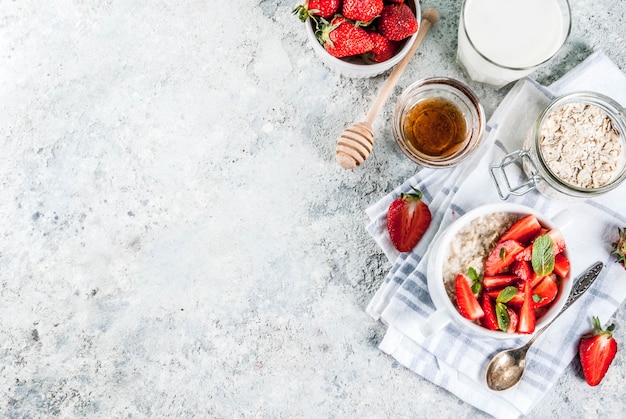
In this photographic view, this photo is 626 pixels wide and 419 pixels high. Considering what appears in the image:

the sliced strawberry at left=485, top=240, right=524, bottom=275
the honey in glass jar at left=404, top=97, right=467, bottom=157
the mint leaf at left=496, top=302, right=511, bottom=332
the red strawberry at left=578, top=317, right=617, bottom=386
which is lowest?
the red strawberry at left=578, top=317, right=617, bottom=386

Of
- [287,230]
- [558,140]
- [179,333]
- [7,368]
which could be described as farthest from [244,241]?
[558,140]

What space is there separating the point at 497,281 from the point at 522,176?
286 mm

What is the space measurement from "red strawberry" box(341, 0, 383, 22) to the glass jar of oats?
415mm

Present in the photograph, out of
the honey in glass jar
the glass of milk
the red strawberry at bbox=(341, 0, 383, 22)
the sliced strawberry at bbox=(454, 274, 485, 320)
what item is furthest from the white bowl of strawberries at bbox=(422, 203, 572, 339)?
the red strawberry at bbox=(341, 0, 383, 22)

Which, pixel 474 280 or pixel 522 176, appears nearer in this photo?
pixel 474 280

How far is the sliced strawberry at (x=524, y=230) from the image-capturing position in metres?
1.20

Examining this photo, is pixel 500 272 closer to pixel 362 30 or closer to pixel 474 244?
pixel 474 244

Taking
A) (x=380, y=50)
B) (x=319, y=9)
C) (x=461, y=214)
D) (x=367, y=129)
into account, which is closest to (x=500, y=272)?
(x=461, y=214)

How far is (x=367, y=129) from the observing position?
132 centimetres

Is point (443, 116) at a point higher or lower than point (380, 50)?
lower

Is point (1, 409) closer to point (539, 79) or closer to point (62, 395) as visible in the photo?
point (62, 395)

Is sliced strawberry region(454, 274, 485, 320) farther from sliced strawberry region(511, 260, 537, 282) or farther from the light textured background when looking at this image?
the light textured background

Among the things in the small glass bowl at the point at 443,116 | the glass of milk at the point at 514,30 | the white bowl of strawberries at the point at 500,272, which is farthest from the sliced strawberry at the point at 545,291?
the glass of milk at the point at 514,30

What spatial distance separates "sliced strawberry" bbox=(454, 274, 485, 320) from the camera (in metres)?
1.17
